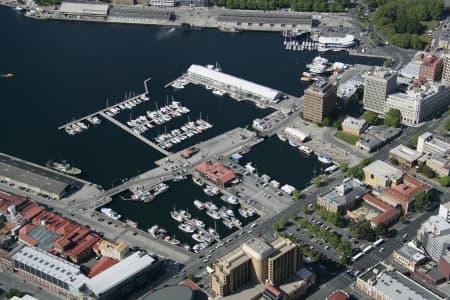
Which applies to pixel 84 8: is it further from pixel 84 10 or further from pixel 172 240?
pixel 172 240

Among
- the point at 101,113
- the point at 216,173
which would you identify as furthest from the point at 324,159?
the point at 101,113

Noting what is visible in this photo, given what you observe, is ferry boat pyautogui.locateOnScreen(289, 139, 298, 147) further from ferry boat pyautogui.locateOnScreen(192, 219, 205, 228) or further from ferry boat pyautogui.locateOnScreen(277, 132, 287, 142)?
ferry boat pyautogui.locateOnScreen(192, 219, 205, 228)

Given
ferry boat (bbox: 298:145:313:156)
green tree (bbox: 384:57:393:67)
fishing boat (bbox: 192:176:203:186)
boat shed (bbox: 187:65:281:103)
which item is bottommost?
fishing boat (bbox: 192:176:203:186)

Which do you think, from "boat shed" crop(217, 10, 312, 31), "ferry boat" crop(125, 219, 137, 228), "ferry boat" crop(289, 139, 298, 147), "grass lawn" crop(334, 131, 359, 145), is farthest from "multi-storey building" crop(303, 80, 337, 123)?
"boat shed" crop(217, 10, 312, 31)

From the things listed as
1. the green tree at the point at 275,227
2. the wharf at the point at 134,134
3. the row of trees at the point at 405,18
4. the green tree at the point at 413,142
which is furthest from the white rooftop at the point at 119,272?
the row of trees at the point at 405,18

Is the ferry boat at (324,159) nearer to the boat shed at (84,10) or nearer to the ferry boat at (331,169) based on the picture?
the ferry boat at (331,169)

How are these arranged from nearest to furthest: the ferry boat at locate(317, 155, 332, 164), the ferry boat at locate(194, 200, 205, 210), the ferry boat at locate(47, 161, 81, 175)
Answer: the ferry boat at locate(194, 200, 205, 210) < the ferry boat at locate(47, 161, 81, 175) < the ferry boat at locate(317, 155, 332, 164)

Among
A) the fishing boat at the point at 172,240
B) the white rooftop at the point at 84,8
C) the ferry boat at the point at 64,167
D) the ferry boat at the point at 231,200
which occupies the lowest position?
the fishing boat at the point at 172,240

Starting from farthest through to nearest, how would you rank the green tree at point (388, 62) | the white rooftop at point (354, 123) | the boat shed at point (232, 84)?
the green tree at point (388, 62) → the boat shed at point (232, 84) → the white rooftop at point (354, 123)
